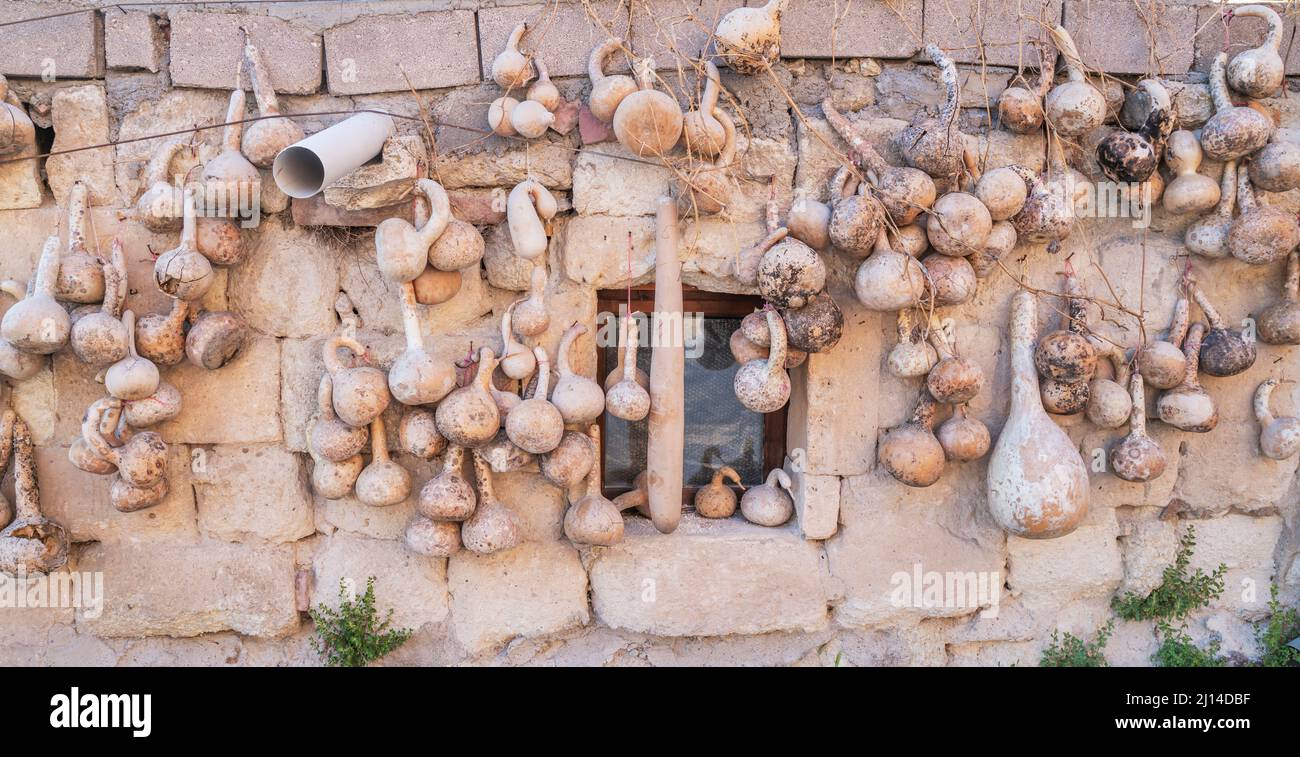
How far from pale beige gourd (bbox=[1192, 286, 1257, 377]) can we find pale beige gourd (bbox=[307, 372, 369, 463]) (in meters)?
3.20

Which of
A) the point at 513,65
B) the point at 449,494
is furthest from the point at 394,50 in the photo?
the point at 449,494

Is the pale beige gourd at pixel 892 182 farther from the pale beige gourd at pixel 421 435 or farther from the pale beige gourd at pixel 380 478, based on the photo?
the pale beige gourd at pixel 380 478

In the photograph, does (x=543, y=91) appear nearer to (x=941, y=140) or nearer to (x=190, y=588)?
(x=941, y=140)

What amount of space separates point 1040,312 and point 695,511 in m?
1.58

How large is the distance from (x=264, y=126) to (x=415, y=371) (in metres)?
1.04

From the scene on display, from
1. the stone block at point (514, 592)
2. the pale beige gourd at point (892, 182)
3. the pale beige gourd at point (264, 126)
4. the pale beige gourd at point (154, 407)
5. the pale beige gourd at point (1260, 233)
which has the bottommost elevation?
the stone block at point (514, 592)

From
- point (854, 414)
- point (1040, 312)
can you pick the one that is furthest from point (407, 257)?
point (1040, 312)

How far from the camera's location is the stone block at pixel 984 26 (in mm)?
3289

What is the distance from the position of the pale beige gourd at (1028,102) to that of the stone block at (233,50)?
2.34 metres

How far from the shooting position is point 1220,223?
329cm

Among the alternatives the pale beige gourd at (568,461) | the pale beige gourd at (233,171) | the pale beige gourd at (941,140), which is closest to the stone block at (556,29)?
the pale beige gourd at (233,171)

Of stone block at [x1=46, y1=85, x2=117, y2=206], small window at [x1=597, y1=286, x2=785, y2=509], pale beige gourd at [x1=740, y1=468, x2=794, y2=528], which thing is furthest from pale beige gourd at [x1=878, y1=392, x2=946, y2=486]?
stone block at [x1=46, y1=85, x2=117, y2=206]

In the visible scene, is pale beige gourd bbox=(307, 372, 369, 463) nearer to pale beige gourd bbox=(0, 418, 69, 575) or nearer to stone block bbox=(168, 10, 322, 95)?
pale beige gourd bbox=(0, 418, 69, 575)

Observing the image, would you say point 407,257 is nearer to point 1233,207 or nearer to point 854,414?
point 854,414
